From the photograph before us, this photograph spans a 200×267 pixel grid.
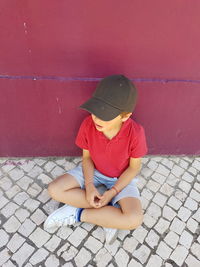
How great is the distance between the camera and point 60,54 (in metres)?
2.31

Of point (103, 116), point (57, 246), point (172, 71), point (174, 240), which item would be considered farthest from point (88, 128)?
point (174, 240)

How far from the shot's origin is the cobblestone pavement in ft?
7.82

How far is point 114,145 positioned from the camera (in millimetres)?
2396

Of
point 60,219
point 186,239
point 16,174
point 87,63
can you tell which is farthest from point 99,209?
point 87,63

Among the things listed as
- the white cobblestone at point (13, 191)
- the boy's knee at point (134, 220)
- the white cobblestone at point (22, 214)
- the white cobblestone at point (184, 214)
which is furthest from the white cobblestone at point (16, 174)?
the white cobblestone at point (184, 214)

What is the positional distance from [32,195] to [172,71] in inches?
67.3

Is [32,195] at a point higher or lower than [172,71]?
lower

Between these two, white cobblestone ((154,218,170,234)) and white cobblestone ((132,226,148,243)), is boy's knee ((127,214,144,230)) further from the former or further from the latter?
white cobblestone ((154,218,170,234))

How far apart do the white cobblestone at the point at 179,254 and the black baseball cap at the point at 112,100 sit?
129 centimetres

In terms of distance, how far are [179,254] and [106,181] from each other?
86cm

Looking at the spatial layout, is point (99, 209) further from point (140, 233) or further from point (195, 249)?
point (195, 249)

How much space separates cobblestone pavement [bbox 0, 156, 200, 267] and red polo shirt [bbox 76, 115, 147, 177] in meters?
0.52

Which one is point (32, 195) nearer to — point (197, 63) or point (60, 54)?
point (60, 54)

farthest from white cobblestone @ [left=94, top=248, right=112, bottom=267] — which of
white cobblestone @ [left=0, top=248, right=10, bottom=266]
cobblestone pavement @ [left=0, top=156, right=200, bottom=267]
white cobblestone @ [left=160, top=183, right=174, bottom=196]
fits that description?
white cobblestone @ [left=160, top=183, right=174, bottom=196]
